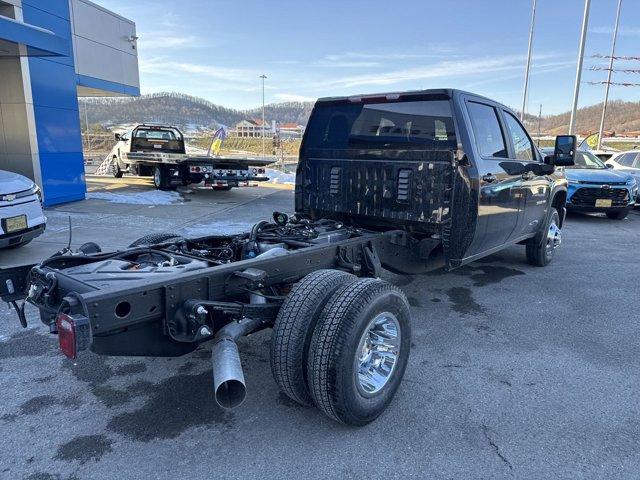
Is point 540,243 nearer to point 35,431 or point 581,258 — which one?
point 581,258

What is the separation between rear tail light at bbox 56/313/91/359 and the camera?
89.0 inches

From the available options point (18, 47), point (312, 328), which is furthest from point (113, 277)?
point (18, 47)

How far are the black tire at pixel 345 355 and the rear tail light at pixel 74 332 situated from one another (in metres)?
1.15

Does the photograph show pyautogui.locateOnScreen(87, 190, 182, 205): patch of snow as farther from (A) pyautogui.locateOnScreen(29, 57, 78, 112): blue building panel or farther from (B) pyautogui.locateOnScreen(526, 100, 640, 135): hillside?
(B) pyautogui.locateOnScreen(526, 100, 640, 135): hillside

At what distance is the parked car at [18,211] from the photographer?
229 inches

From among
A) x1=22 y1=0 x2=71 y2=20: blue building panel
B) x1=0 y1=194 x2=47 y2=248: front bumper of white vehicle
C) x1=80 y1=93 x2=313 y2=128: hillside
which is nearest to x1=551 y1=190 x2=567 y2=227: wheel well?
x1=0 y1=194 x2=47 y2=248: front bumper of white vehicle

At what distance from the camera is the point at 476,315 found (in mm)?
4887

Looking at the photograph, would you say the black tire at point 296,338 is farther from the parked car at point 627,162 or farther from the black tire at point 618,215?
the parked car at point 627,162

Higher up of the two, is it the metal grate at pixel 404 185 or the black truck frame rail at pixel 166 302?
the metal grate at pixel 404 185

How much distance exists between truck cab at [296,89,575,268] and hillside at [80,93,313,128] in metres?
63.9

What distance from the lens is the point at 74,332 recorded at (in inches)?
88.7

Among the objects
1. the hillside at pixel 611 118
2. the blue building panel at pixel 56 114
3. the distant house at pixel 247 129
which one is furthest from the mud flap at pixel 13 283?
the hillside at pixel 611 118

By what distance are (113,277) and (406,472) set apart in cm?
198

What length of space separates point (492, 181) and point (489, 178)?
9 centimetres
